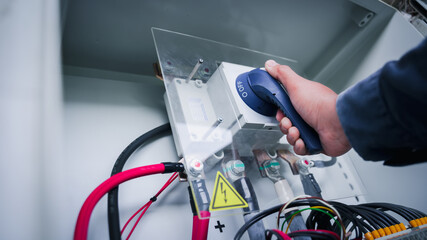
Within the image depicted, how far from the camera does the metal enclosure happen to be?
55 centimetres

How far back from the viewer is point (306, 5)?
75 cm

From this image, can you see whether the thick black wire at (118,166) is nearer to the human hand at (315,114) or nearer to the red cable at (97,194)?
the red cable at (97,194)

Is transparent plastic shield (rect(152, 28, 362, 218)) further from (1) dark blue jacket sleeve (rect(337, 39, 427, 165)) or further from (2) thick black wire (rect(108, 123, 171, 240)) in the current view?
(1) dark blue jacket sleeve (rect(337, 39, 427, 165))

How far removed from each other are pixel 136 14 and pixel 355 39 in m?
0.81

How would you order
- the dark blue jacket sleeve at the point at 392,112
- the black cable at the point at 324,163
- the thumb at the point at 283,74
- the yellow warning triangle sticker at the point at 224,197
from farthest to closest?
the black cable at the point at 324,163 < the thumb at the point at 283,74 < the yellow warning triangle sticker at the point at 224,197 < the dark blue jacket sleeve at the point at 392,112

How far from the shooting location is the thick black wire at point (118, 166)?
0.53 metres

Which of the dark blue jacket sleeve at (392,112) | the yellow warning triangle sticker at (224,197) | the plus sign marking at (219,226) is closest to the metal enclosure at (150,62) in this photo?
the plus sign marking at (219,226)

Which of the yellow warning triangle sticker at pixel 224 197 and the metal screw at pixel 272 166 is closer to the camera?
the yellow warning triangle sticker at pixel 224 197

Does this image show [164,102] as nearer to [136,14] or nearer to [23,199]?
[136,14]

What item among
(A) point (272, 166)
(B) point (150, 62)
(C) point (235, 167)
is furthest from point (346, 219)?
(B) point (150, 62)

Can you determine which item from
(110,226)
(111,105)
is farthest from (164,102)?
(110,226)

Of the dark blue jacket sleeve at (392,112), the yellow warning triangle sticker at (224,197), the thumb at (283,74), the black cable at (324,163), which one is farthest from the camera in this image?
the black cable at (324,163)

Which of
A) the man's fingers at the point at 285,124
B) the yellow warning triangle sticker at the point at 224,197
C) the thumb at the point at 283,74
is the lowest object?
the yellow warning triangle sticker at the point at 224,197

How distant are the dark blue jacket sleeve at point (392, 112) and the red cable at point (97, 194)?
1.48ft
